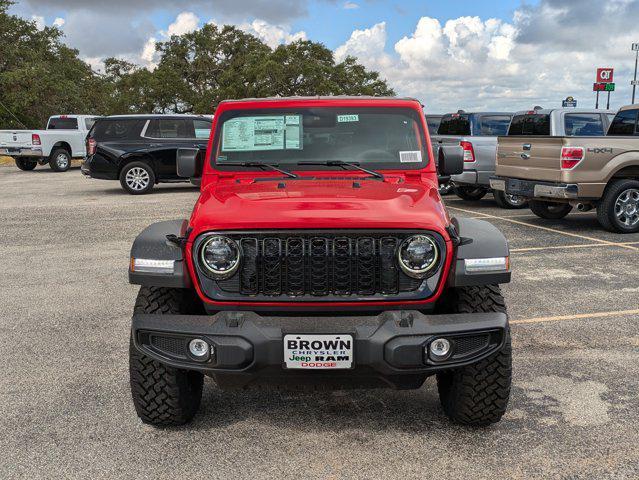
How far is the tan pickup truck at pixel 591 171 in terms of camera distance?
9.77m

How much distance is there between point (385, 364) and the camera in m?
3.15

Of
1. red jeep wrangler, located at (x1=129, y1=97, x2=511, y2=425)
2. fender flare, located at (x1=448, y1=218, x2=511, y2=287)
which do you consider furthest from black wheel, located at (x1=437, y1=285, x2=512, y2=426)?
fender flare, located at (x1=448, y1=218, x2=511, y2=287)

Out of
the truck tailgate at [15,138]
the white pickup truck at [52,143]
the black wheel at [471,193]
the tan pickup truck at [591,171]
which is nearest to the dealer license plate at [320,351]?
the tan pickup truck at [591,171]

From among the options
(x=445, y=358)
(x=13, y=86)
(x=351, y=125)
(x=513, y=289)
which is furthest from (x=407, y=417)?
(x=13, y=86)

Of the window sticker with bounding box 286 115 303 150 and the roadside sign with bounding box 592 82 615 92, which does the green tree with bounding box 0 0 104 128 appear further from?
the window sticker with bounding box 286 115 303 150

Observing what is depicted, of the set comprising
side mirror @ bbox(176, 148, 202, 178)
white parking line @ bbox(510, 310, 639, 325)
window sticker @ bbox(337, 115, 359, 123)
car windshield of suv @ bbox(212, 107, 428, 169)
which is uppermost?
window sticker @ bbox(337, 115, 359, 123)

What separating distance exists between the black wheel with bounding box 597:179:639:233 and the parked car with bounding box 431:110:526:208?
2759mm

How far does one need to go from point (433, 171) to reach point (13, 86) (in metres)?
38.4

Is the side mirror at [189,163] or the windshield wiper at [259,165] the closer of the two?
the windshield wiper at [259,165]

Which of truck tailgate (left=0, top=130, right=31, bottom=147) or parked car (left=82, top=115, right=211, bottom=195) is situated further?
truck tailgate (left=0, top=130, right=31, bottom=147)

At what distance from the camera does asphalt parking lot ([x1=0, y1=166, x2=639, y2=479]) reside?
3330 millimetres

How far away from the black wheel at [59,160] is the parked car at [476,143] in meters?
15.0

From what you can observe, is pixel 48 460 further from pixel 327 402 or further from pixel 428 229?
pixel 428 229

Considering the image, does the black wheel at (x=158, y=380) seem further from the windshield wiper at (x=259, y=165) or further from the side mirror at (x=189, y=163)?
the side mirror at (x=189, y=163)
